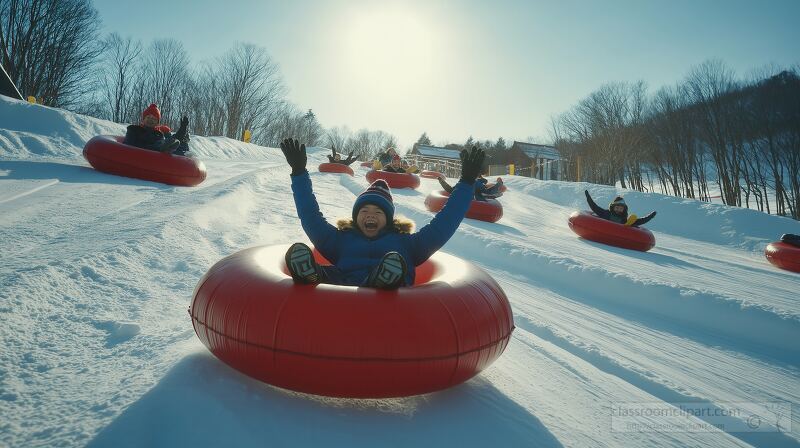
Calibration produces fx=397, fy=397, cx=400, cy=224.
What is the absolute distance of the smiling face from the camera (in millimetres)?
2416

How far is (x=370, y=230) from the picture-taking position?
7.94 feet

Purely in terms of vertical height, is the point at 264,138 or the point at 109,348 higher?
the point at 264,138

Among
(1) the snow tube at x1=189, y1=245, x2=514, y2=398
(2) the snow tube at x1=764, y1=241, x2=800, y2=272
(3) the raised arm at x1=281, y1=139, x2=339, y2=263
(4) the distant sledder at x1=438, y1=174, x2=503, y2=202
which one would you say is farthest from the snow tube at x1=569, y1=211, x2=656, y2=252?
(1) the snow tube at x1=189, y1=245, x2=514, y2=398

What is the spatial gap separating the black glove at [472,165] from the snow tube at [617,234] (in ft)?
20.0

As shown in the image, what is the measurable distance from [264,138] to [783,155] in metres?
43.8

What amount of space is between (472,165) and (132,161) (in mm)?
6238

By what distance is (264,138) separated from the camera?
46.0 meters

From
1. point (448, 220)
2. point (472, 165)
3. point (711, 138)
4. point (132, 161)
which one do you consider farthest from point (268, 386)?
point (711, 138)

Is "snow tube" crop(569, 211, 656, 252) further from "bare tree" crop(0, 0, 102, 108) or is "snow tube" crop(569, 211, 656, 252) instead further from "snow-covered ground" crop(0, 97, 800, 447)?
"bare tree" crop(0, 0, 102, 108)

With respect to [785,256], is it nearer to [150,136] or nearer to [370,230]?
[370,230]

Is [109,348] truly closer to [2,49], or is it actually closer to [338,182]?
[338,182]

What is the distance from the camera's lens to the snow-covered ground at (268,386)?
152 centimetres

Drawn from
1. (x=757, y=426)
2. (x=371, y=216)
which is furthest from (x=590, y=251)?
(x=371, y=216)

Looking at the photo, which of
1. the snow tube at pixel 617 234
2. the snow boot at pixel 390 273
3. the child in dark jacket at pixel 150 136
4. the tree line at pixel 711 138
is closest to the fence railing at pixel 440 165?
the tree line at pixel 711 138
